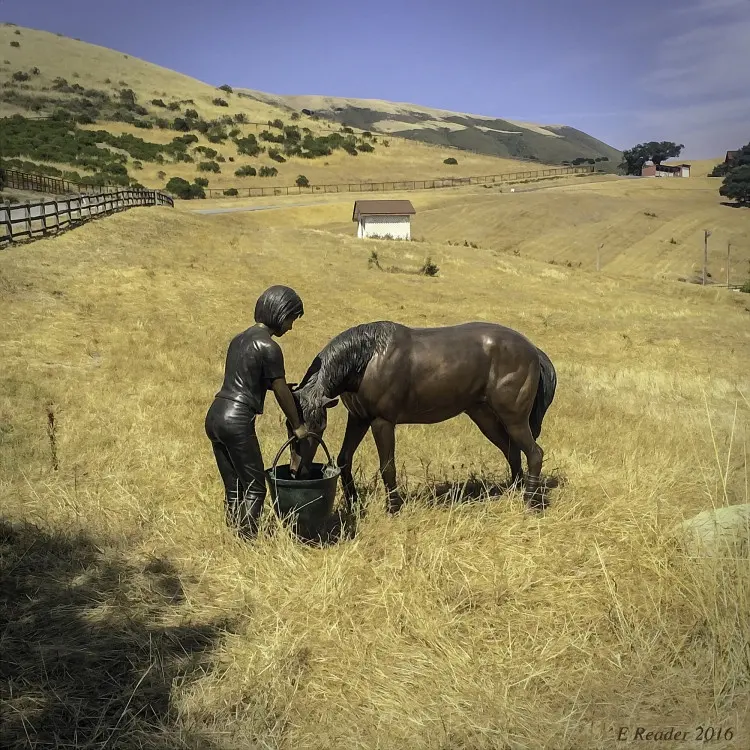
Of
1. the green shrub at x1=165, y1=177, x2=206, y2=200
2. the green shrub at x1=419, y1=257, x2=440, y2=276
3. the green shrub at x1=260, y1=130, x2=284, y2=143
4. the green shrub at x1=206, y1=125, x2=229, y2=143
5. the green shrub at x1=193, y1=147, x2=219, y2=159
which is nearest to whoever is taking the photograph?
the green shrub at x1=419, y1=257, x2=440, y2=276

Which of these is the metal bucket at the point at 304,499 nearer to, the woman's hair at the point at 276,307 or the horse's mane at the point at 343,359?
the horse's mane at the point at 343,359

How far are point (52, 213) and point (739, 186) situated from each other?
197ft

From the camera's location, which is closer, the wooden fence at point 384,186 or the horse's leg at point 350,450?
the horse's leg at point 350,450

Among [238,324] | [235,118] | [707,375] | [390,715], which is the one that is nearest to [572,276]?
[707,375]

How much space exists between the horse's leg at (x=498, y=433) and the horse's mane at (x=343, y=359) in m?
1.38

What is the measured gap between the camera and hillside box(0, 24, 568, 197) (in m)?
55.9

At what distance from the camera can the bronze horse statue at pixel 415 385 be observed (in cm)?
540

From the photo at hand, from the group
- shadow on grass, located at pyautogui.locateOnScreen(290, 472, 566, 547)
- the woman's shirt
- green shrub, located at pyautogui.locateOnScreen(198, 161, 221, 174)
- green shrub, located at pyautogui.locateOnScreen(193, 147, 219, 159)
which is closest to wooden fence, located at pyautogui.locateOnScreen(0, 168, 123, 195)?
green shrub, located at pyautogui.locateOnScreen(198, 161, 221, 174)

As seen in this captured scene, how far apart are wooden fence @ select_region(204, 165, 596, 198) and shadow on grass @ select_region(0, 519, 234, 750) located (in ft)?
180

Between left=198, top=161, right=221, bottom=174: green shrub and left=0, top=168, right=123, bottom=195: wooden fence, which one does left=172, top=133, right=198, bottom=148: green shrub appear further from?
left=0, top=168, right=123, bottom=195: wooden fence

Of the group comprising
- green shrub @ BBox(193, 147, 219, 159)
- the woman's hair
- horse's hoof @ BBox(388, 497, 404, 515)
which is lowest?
horse's hoof @ BBox(388, 497, 404, 515)

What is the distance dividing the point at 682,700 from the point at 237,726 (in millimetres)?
2351

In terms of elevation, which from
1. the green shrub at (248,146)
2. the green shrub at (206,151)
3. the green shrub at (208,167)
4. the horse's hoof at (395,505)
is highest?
the green shrub at (248,146)

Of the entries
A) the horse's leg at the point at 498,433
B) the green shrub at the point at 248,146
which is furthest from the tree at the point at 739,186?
the horse's leg at the point at 498,433
